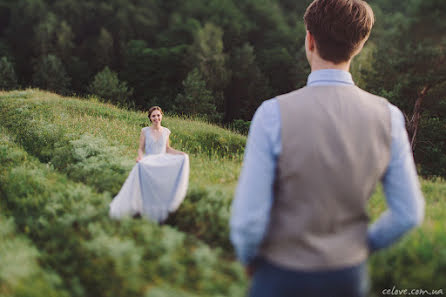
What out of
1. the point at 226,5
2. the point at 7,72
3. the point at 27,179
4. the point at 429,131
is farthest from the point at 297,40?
the point at 27,179

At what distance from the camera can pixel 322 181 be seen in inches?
73.3

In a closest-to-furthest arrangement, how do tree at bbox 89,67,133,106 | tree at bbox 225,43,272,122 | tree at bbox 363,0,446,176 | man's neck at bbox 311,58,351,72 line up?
man's neck at bbox 311,58,351,72 → tree at bbox 363,0,446,176 → tree at bbox 89,67,133,106 → tree at bbox 225,43,272,122

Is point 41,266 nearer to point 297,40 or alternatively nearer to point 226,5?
point 297,40

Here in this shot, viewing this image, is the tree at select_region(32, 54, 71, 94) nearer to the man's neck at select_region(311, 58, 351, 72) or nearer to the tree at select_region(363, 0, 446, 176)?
the tree at select_region(363, 0, 446, 176)

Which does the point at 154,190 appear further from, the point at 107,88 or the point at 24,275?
the point at 107,88

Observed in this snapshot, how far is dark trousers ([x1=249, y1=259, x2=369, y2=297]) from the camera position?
6.09 feet

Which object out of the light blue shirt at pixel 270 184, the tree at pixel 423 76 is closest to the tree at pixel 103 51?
the tree at pixel 423 76

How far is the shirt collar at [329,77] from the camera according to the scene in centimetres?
220

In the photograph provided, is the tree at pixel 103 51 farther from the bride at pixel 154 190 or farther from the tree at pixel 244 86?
the bride at pixel 154 190

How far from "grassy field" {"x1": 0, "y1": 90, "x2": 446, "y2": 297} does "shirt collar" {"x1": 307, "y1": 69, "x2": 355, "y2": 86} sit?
2.65 meters

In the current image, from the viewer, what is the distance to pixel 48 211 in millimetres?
6277

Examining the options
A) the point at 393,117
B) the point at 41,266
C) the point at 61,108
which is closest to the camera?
the point at 393,117

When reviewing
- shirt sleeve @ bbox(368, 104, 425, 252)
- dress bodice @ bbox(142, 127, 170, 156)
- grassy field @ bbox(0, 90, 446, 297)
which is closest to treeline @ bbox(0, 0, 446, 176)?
grassy field @ bbox(0, 90, 446, 297)

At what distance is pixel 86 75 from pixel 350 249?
60.8 meters
